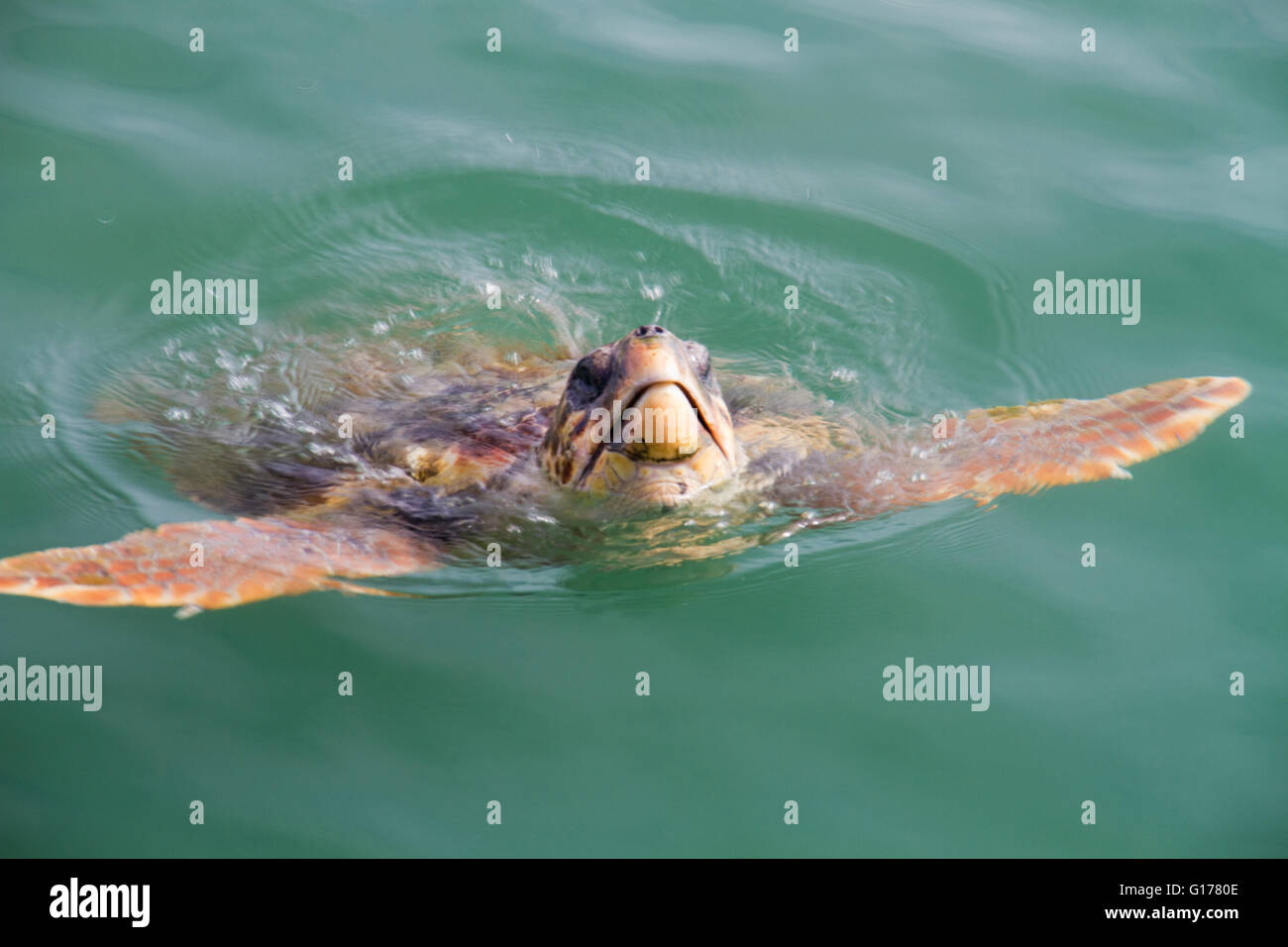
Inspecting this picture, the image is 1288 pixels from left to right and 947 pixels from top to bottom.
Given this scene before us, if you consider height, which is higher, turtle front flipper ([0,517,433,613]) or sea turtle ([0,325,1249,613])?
sea turtle ([0,325,1249,613])

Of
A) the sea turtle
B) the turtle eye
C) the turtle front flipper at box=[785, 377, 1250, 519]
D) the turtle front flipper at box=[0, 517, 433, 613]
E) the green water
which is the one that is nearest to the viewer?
the green water

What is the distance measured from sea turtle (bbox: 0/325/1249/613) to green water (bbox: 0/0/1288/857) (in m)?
0.17

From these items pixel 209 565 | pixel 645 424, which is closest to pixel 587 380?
pixel 645 424

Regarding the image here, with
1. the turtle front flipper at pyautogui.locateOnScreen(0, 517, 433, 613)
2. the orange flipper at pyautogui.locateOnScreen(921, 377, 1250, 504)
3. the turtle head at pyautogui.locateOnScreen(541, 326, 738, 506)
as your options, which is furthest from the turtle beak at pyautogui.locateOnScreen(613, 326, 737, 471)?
the orange flipper at pyautogui.locateOnScreen(921, 377, 1250, 504)

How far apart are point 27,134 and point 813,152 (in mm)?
4861

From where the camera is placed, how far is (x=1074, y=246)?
22.0 ft

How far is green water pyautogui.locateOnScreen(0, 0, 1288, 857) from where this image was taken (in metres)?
3.62

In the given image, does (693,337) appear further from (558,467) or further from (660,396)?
(660,396)

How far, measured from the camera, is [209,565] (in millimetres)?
4102

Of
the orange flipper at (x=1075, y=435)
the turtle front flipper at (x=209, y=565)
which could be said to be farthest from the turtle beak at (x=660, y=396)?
the orange flipper at (x=1075, y=435)

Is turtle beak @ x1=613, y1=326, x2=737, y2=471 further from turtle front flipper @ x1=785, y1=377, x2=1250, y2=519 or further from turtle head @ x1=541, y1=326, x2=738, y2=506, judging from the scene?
turtle front flipper @ x1=785, y1=377, x2=1250, y2=519

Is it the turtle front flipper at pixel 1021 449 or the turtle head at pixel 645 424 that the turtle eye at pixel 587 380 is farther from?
the turtle front flipper at pixel 1021 449

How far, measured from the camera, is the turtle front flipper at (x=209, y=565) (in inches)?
155
